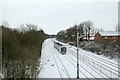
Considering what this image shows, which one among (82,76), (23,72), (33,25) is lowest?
(82,76)

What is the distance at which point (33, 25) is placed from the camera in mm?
32938

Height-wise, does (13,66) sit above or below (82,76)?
above

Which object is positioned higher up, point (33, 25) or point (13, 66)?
point (33, 25)

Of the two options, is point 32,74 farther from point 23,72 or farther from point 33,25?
point 33,25

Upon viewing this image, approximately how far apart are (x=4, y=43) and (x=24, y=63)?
55.7 inches

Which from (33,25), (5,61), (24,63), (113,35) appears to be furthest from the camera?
(113,35)

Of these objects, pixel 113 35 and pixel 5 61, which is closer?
pixel 5 61

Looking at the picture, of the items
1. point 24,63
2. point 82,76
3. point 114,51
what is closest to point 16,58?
point 24,63

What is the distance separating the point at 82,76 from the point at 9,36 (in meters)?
7.20

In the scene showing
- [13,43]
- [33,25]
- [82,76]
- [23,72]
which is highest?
[33,25]

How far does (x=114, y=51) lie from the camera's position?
30.5 metres

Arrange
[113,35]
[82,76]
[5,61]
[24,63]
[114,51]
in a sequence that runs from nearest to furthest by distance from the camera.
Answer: [5,61] → [24,63] → [82,76] → [114,51] → [113,35]

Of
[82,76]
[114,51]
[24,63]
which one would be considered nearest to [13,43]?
[24,63]

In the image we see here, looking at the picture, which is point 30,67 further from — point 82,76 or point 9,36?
point 82,76
